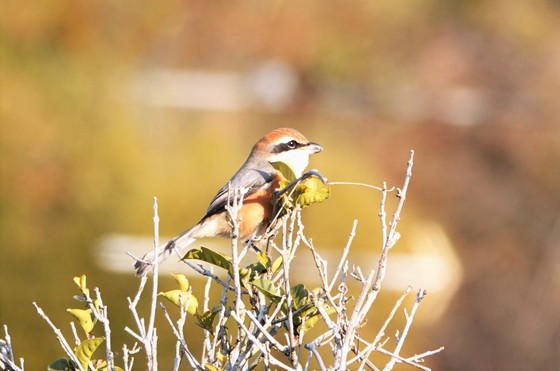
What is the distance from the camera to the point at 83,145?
737 centimetres

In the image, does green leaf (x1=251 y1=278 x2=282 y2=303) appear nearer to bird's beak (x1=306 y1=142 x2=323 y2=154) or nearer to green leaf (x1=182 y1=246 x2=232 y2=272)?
green leaf (x1=182 y1=246 x2=232 y2=272)

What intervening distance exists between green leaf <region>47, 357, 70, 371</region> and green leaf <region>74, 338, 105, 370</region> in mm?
39

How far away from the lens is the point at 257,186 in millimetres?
3238

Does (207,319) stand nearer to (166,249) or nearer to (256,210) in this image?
(166,249)

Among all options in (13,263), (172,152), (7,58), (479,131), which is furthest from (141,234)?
(479,131)

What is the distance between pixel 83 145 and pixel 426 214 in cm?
306

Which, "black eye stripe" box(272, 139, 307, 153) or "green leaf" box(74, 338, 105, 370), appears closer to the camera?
"green leaf" box(74, 338, 105, 370)

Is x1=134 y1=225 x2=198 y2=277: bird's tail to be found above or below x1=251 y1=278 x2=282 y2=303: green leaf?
below

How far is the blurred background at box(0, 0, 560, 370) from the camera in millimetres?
6594

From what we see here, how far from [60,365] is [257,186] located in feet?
4.43

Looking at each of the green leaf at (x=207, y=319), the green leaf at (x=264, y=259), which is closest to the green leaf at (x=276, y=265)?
the green leaf at (x=264, y=259)

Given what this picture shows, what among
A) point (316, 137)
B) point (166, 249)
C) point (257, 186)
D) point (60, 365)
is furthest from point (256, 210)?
point (316, 137)

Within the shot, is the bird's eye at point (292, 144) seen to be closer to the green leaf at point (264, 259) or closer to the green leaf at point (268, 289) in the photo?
the green leaf at point (264, 259)

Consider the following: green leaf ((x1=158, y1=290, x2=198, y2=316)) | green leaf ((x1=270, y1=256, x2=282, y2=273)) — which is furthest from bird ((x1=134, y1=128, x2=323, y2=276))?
green leaf ((x1=158, y1=290, x2=198, y2=316))
